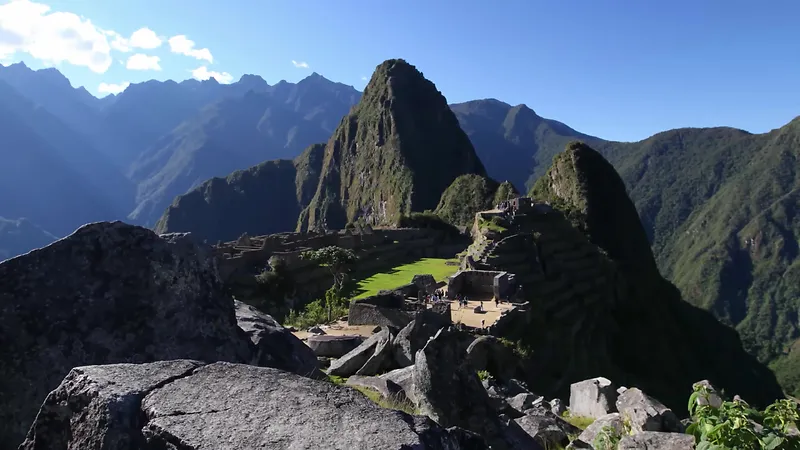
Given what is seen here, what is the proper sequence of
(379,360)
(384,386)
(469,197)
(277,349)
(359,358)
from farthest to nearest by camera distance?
(469,197) → (359,358) → (379,360) → (384,386) → (277,349)

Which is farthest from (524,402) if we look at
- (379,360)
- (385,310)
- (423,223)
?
(423,223)

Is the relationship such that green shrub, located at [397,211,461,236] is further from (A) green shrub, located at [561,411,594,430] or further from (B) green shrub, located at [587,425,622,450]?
(B) green shrub, located at [587,425,622,450]

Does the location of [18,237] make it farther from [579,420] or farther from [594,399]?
[579,420]

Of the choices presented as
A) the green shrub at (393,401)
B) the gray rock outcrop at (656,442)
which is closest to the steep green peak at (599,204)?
the green shrub at (393,401)

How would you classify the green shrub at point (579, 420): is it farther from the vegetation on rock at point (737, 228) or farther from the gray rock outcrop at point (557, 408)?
the vegetation on rock at point (737, 228)

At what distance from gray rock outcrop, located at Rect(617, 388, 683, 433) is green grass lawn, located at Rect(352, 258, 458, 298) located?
67.5 ft

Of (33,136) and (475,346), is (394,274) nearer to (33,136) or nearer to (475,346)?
(475,346)

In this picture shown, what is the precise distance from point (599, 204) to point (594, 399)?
85.3 m

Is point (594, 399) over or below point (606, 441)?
below

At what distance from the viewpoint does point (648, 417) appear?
5734 millimetres

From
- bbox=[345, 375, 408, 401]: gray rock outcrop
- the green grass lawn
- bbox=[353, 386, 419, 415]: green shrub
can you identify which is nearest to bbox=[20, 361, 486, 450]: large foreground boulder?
bbox=[353, 386, 419, 415]: green shrub

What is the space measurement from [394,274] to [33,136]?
188 m

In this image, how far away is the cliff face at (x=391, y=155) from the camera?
14625 cm

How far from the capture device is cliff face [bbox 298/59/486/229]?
480 ft
